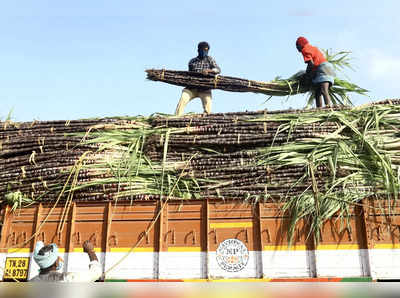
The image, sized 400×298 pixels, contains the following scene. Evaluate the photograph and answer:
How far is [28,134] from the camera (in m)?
6.18

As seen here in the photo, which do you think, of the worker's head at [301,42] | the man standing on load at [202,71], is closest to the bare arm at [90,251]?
the man standing on load at [202,71]

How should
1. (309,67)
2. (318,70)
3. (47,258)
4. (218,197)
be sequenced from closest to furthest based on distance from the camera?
1. (47,258)
2. (218,197)
3. (318,70)
4. (309,67)

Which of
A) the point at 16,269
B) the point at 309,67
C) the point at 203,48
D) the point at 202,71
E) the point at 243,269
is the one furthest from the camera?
the point at 203,48

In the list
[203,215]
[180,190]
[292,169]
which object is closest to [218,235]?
[203,215]

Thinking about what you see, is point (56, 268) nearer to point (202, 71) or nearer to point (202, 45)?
point (202, 71)

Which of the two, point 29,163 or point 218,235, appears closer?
point 218,235

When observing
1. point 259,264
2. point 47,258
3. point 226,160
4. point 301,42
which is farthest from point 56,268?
point 301,42

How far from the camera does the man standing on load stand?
7.98m

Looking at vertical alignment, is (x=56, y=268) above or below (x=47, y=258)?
below

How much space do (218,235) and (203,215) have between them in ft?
1.16

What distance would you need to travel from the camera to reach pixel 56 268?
178 inches

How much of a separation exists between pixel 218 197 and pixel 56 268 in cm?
238

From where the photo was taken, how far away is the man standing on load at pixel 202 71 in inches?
314

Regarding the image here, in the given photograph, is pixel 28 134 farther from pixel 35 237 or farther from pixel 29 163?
pixel 35 237
